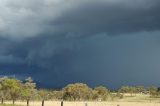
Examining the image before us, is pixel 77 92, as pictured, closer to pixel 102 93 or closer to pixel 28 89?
pixel 102 93

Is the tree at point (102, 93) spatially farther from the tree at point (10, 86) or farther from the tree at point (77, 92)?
the tree at point (10, 86)

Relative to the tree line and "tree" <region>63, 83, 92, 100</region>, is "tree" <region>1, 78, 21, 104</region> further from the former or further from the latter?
"tree" <region>63, 83, 92, 100</region>

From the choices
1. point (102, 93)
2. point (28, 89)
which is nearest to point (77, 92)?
point (102, 93)

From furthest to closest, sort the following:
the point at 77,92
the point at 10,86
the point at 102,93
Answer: the point at 102,93 → the point at 77,92 → the point at 10,86

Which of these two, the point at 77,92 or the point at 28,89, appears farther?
the point at 77,92

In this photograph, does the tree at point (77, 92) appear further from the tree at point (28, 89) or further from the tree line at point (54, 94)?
the tree at point (28, 89)

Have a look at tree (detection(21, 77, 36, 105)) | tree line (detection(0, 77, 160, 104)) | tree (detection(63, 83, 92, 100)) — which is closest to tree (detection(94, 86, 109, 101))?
tree line (detection(0, 77, 160, 104))

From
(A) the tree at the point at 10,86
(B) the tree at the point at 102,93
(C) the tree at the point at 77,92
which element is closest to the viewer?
(A) the tree at the point at 10,86

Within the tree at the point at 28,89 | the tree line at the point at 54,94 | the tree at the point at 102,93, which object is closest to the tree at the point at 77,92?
the tree line at the point at 54,94

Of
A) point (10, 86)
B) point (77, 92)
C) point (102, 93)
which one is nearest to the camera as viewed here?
point (10, 86)

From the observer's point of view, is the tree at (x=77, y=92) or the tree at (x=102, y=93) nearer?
the tree at (x=77, y=92)

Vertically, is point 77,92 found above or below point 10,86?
above

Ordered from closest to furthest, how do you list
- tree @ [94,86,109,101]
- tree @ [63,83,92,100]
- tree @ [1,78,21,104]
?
tree @ [1,78,21,104], tree @ [63,83,92,100], tree @ [94,86,109,101]

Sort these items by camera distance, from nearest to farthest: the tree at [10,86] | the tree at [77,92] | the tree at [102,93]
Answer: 1. the tree at [10,86]
2. the tree at [77,92]
3. the tree at [102,93]
